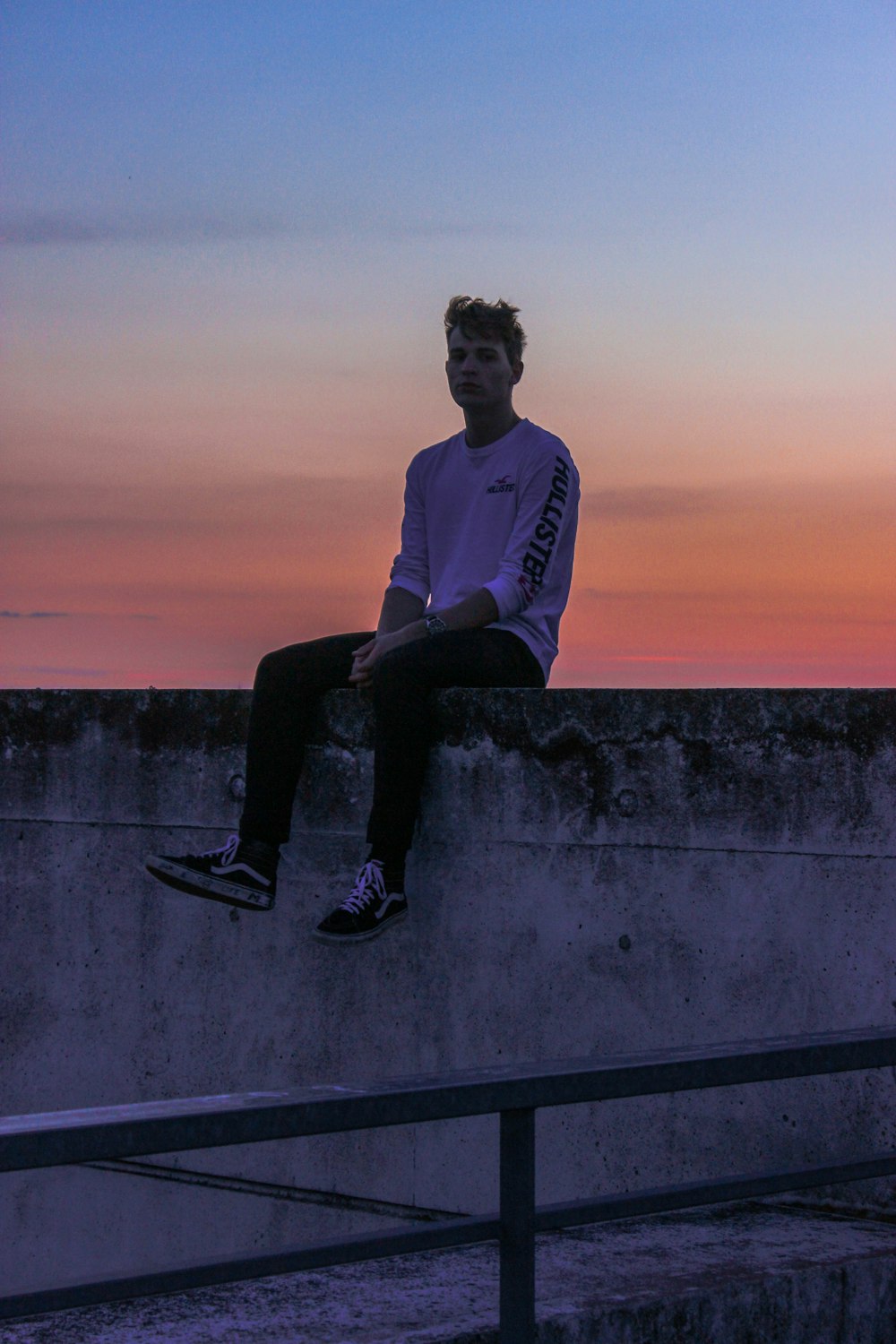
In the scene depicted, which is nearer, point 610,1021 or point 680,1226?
point 680,1226

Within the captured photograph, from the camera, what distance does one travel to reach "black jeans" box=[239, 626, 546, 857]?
4.09 meters

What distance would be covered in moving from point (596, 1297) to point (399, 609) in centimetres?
238

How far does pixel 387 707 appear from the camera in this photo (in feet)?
13.5

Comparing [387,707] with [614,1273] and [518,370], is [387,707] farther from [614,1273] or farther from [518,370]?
[614,1273]

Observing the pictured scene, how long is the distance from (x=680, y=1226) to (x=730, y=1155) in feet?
0.89

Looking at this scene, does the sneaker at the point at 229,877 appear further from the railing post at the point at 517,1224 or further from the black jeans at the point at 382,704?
the railing post at the point at 517,1224

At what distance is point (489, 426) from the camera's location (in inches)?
184

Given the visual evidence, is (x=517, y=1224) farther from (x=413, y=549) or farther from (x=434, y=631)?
(x=413, y=549)

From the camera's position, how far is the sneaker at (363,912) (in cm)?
400

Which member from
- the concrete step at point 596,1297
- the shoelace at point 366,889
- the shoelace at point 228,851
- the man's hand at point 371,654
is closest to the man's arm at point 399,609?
the man's hand at point 371,654

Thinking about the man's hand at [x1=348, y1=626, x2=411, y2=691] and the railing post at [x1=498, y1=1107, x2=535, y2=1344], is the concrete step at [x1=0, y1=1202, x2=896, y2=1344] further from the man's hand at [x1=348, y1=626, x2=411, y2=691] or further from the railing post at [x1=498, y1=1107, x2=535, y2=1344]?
the man's hand at [x1=348, y1=626, x2=411, y2=691]

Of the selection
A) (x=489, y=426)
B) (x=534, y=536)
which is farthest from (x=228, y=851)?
(x=489, y=426)

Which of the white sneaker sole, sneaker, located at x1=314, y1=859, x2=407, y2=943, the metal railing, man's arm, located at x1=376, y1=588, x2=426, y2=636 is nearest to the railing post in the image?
the metal railing

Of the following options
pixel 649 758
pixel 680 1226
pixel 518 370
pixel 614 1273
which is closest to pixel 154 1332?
pixel 614 1273
